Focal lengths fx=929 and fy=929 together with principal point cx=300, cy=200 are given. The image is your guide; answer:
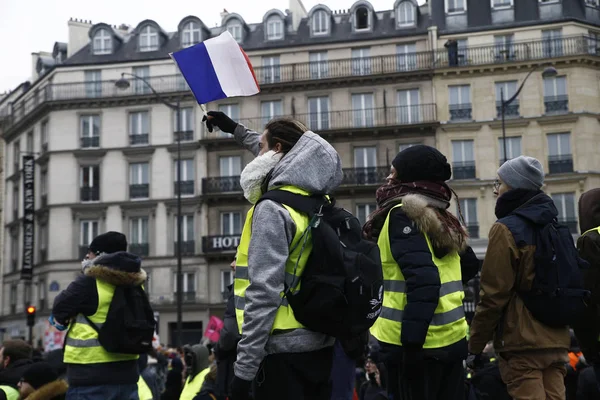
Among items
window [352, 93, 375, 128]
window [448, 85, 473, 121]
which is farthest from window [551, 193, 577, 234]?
window [352, 93, 375, 128]

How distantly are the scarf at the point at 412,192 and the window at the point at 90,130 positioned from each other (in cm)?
4553

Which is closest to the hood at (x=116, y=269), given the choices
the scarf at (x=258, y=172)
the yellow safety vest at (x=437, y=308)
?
the yellow safety vest at (x=437, y=308)

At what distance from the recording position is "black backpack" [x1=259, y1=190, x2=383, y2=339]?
4590 mm

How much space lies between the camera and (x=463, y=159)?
150 ft

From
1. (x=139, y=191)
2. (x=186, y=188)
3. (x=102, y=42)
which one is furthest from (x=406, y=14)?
(x=102, y=42)

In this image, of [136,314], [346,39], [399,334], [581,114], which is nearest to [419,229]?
[399,334]

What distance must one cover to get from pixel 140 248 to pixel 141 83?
8.86 m

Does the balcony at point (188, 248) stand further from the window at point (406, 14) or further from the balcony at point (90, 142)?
the window at point (406, 14)

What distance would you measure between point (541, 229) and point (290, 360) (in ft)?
7.94

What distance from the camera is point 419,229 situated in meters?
6.02

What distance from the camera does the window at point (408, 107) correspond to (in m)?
46.7

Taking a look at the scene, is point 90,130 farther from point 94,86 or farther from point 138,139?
point 138,139

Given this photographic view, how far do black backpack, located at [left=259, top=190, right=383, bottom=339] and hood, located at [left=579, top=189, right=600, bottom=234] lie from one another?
9.35 ft

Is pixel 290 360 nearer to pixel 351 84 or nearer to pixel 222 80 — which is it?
pixel 222 80
